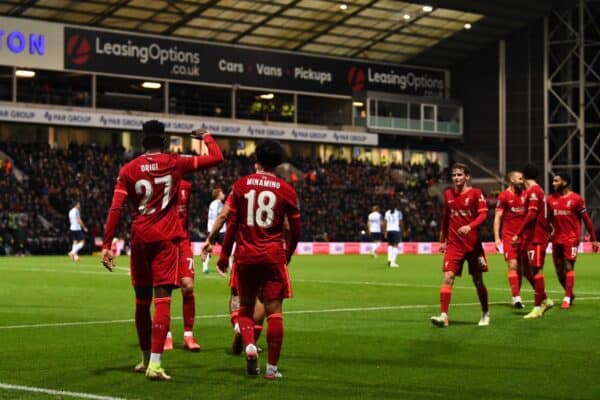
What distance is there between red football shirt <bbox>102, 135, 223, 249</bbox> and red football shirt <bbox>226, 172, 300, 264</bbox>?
1.45 ft

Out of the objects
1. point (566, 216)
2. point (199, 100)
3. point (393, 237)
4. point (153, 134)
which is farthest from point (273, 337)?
point (199, 100)

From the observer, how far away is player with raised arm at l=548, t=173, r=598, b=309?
66.8ft

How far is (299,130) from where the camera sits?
7262cm

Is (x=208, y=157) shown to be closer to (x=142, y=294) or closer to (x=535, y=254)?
(x=142, y=294)

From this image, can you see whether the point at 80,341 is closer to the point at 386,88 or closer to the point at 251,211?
the point at 251,211

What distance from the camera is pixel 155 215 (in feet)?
37.6

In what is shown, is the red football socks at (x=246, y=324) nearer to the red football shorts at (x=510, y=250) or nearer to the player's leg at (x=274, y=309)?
the player's leg at (x=274, y=309)

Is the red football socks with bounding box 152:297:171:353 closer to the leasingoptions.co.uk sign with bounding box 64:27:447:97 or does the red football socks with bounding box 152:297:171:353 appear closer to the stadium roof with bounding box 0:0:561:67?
the stadium roof with bounding box 0:0:561:67

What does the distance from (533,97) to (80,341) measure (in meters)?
67.2

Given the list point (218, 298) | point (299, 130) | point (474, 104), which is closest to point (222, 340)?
point (218, 298)

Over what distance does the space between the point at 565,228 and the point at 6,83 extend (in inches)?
1821

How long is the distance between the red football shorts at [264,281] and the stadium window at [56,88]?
52.5 metres

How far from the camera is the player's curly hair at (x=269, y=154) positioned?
1152 cm

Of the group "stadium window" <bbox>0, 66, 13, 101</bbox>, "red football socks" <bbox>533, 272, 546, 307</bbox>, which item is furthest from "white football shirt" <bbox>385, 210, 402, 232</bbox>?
"stadium window" <bbox>0, 66, 13, 101</bbox>
